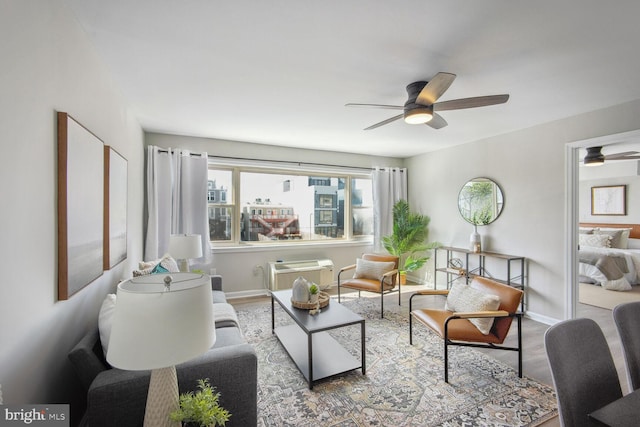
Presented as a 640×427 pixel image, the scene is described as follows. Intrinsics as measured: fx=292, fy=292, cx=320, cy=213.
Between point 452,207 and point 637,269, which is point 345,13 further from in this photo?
point 637,269

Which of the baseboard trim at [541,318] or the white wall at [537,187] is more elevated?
the white wall at [537,187]

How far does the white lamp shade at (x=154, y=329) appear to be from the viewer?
0.93m

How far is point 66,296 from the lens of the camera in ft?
4.80

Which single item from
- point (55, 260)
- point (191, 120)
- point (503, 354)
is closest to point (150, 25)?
point (55, 260)

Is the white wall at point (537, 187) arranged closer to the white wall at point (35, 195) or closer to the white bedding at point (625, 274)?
the white bedding at point (625, 274)

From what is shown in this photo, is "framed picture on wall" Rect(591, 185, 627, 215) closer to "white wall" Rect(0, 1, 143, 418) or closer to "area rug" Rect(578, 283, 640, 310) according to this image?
"area rug" Rect(578, 283, 640, 310)

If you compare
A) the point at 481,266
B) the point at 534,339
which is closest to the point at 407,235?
the point at 481,266

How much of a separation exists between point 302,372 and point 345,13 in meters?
2.49

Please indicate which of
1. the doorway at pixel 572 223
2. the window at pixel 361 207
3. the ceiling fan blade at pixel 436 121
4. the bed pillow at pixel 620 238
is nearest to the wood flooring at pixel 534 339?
the doorway at pixel 572 223

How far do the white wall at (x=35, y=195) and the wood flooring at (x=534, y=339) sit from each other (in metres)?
2.75

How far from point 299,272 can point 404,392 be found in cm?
253

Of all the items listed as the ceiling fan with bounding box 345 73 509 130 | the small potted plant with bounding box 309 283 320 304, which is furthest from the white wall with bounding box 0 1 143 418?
the ceiling fan with bounding box 345 73 509 130

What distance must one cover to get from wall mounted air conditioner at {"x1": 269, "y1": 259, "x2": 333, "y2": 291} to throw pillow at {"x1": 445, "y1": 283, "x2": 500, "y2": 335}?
2.28 m

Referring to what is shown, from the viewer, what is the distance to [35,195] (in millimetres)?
1241
